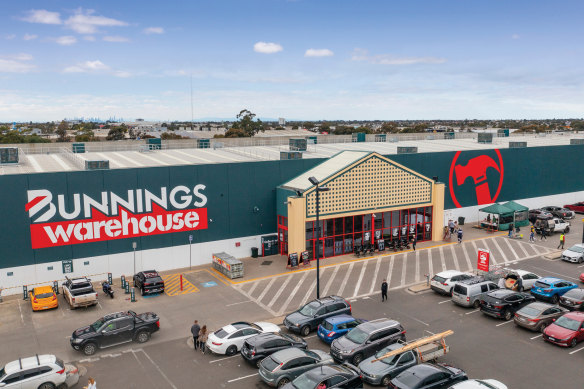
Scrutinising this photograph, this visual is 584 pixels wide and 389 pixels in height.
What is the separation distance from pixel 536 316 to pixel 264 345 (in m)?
13.7

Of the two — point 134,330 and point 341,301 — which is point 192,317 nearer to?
point 134,330

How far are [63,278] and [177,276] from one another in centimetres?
708

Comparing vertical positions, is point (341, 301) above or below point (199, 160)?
below

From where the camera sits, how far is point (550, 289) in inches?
1091

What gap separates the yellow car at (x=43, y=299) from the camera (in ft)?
86.6

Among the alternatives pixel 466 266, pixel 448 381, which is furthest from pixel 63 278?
pixel 466 266

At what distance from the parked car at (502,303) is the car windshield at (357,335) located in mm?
8492

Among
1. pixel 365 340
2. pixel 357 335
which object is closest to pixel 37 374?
pixel 357 335

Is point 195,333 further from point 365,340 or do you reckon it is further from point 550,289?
point 550,289

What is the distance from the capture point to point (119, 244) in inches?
1266

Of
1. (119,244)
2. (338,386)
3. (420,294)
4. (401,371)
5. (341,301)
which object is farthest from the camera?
(119,244)

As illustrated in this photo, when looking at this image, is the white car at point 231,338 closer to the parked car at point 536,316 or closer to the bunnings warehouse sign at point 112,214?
the parked car at point 536,316

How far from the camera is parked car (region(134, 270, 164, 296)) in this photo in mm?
28859

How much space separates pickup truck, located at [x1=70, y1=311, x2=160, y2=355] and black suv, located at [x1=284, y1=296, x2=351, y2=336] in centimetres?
659
